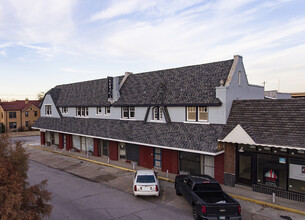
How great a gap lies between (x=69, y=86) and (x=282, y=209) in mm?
31298

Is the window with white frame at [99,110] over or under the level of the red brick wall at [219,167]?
over

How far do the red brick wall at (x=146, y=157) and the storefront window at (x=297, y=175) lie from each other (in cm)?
1122

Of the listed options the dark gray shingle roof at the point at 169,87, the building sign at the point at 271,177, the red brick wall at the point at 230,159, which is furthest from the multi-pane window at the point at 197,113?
the building sign at the point at 271,177

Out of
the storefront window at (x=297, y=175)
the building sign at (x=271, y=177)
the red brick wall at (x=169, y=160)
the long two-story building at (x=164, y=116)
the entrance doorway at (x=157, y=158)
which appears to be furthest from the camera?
the entrance doorway at (x=157, y=158)

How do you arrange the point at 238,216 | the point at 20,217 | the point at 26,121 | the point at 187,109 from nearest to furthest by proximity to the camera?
the point at 20,217
the point at 238,216
the point at 187,109
the point at 26,121

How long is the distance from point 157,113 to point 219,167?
7662 mm

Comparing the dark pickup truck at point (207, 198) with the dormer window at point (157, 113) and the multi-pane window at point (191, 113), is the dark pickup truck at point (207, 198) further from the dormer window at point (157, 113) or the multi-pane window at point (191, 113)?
the dormer window at point (157, 113)

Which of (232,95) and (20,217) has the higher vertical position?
(232,95)

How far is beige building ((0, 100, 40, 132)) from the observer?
56534mm

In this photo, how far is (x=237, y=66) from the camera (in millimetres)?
18531

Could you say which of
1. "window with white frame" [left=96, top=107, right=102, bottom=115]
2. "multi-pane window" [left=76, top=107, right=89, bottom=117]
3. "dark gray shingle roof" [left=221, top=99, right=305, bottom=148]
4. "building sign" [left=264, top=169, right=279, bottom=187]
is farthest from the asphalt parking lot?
"multi-pane window" [left=76, top=107, right=89, bottom=117]

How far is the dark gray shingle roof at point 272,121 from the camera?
1369 centimetres

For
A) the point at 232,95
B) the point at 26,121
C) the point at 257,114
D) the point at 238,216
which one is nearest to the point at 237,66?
the point at 232,95

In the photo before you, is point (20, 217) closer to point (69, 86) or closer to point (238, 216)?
point (238, 216)
